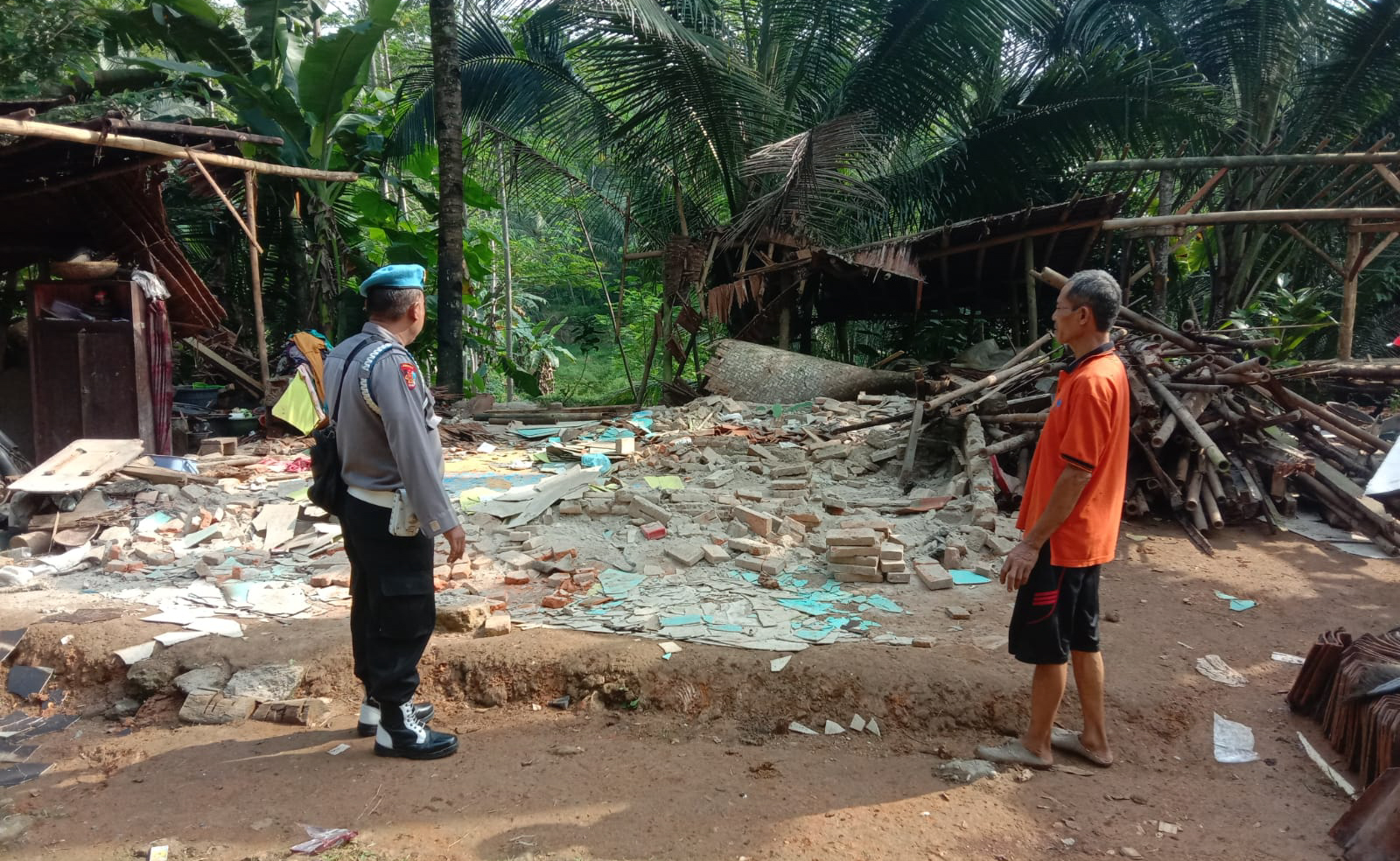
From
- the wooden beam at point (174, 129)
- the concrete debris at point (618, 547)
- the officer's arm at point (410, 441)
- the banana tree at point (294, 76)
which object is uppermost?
the banana tree at point (294, 76)

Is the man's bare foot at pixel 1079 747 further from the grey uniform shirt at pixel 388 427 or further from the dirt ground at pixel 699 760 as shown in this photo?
the grey uniform shirt at pixel 388 427

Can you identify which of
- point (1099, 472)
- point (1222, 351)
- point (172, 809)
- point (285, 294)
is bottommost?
point (172, 809)

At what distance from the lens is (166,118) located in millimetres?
11148

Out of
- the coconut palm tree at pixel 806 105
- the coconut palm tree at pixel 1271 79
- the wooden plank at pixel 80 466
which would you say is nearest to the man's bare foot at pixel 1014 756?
the wooden plank at pixel 80 466

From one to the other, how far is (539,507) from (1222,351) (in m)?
5.64

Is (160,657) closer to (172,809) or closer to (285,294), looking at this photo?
(172,809)

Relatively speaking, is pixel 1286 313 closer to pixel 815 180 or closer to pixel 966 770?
pixel 815 180

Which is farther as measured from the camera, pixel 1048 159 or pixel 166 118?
pixel 1048 159

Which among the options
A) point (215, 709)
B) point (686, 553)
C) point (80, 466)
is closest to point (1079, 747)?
point (686, 553)

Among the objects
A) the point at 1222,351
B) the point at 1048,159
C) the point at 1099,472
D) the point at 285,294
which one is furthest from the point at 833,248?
the point at 285,294

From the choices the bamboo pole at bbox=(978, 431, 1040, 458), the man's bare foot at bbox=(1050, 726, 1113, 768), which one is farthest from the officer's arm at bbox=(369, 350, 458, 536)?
the bamboo pole at bbox=(978, 431, 1040, 458)

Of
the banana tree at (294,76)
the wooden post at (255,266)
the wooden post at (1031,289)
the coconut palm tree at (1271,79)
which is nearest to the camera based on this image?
the wooden post at (255,266)

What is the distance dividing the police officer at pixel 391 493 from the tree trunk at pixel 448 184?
8.43 metres

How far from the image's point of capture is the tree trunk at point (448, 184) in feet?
35.3
